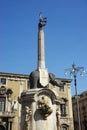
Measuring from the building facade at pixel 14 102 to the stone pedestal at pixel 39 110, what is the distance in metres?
21.2

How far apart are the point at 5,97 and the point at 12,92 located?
1.32m

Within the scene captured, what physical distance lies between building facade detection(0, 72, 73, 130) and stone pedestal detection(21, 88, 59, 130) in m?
21.2

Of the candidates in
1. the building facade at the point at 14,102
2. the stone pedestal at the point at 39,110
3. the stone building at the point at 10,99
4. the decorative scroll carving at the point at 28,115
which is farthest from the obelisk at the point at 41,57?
the stone building at the point at 10,99

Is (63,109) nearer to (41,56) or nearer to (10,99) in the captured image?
(10,99)

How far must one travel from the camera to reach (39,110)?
12227 mm

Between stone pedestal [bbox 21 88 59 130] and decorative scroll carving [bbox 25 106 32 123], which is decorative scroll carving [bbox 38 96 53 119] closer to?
stone pedestal [bbox 21 88 59 130]

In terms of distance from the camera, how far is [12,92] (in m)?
37.1

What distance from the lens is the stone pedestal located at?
1209cm

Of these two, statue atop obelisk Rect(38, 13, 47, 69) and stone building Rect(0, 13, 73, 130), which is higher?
statue atop obelisk Rect(38, 13, 47, 69)

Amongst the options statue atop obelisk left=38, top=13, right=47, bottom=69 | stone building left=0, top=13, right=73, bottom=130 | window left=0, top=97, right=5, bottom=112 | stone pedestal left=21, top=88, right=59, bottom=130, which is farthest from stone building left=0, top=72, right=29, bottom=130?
stone pedestal left=21, top=88, right=59, bottom=130

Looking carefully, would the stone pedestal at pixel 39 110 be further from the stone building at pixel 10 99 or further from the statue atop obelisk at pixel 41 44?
the stone building at pixel 10 99

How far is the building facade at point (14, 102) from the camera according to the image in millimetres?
35250

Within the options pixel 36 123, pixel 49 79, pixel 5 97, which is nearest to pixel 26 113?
pixel 36 123

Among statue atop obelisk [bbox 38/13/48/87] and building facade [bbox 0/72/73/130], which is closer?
statue atop obelisk [bbox 38/13/48/87]
